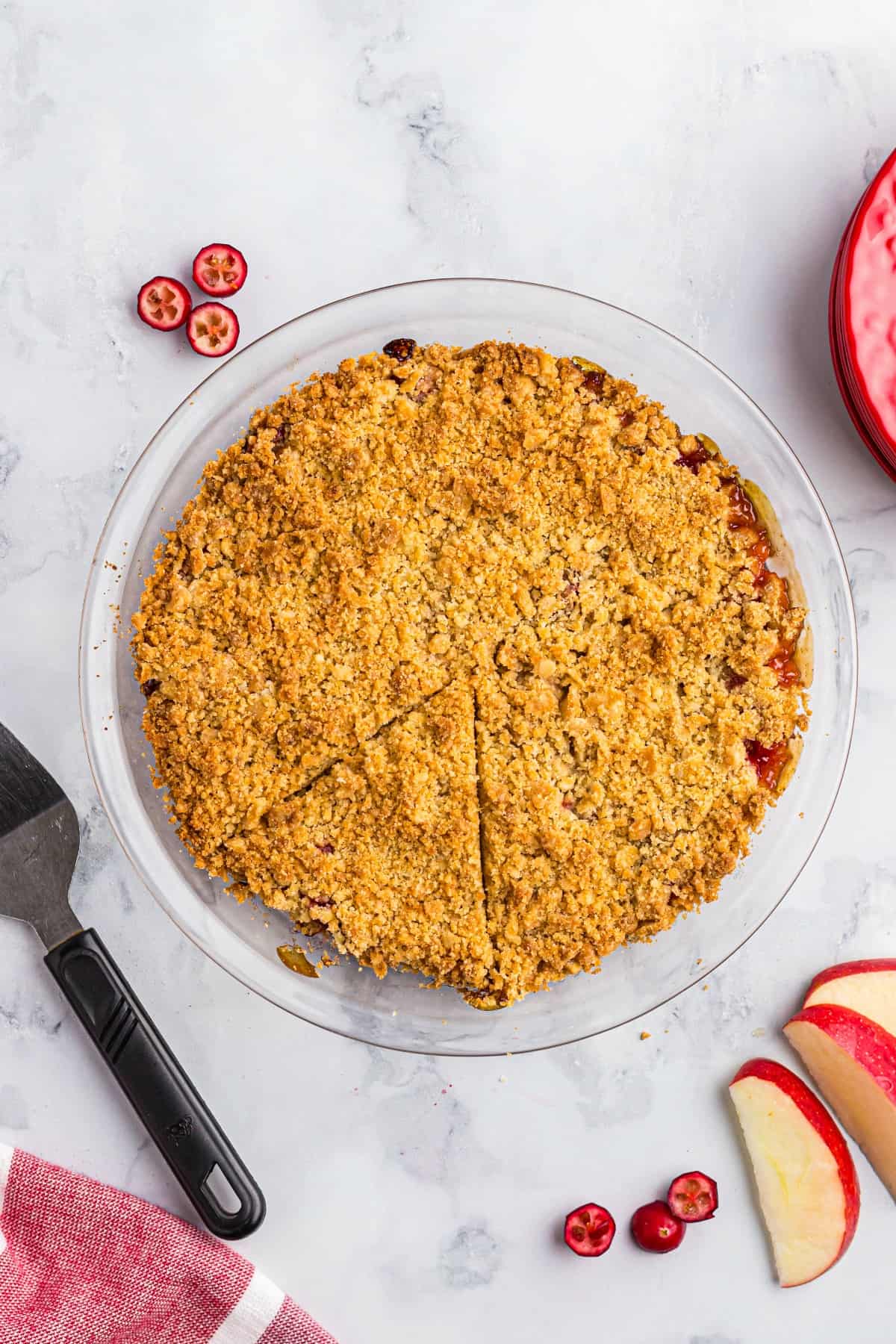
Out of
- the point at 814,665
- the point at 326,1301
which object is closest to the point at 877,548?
the point at 814,665

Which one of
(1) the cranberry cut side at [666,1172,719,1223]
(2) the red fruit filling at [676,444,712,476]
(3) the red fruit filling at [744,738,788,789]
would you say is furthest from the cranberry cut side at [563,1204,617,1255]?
(2) the red fruit filling at [676,444,712,476]

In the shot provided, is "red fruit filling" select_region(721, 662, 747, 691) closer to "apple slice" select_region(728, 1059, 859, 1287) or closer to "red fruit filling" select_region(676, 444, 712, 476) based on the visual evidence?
"red fruit filling" select_region(676, 444, 712, 476)

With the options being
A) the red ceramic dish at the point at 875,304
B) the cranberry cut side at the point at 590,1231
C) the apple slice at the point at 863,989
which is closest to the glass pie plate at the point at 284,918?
the red ceramic dish at the point at 875,304

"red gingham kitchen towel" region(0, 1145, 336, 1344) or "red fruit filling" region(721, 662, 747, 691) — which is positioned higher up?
"red fruit filling" region(721, 662, 747, 691)

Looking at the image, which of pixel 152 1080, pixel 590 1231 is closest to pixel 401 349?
pixel 152 1080

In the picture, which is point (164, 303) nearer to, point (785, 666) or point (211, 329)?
point (211, 329)

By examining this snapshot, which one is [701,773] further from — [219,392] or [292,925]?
[219,392]
